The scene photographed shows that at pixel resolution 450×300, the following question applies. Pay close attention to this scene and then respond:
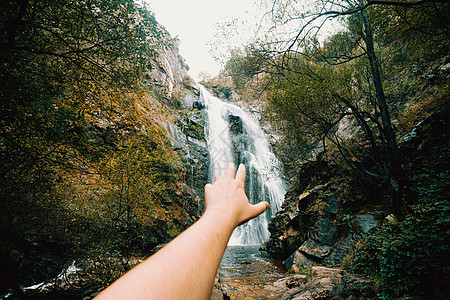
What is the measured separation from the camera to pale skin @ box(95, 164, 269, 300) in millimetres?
731

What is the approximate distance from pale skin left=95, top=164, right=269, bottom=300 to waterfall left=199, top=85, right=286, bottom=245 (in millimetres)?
21215

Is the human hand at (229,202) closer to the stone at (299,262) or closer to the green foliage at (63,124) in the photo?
the green foliage at (63,124)

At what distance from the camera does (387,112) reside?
5.34 meters

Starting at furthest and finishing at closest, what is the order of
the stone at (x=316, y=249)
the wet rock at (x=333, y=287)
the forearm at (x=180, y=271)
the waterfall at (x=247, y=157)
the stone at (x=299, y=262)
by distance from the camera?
1. the waterfall at (x=247, y=157)
2. the stone at (x=299, y=262)
3. the stone at (x=316, y=249)
4. the wet rock at (x=333, y=287)
5. the forearm at (x=180, y=271)

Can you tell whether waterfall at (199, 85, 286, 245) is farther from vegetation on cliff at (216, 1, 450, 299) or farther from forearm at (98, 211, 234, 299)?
forearm at (98, 211, 234, 299)

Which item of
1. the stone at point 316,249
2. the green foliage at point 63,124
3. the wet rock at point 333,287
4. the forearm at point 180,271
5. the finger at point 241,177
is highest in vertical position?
the green foliage at point 63,124

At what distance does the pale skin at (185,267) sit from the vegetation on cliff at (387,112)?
4.33m

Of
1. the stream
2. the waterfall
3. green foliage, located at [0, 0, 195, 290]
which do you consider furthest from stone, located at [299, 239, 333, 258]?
the waterfall

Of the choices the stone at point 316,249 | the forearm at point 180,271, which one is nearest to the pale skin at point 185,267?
the forearm at point 180,271

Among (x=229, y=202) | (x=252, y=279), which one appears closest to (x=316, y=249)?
(x=252, y=279)

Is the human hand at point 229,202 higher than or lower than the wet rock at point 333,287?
higher

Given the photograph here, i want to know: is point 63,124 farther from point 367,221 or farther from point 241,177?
point 367,221

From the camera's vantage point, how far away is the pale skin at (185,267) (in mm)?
731

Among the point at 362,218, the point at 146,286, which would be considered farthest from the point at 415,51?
the point at 146,286
